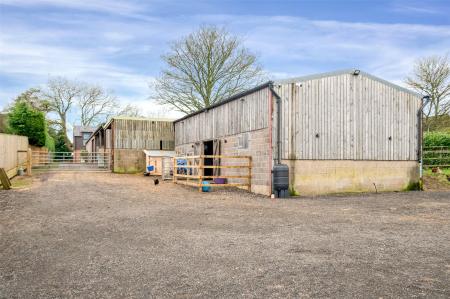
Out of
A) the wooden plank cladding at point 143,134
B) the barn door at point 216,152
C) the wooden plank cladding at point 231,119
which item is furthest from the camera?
the wooden plank cladding at point 143,134

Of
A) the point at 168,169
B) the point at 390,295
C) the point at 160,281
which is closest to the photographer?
the point at 390,295

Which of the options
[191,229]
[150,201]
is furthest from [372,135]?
[191,229]

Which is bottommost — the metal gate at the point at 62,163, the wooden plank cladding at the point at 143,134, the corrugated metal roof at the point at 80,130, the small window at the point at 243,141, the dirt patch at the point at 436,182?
the dirt patch at the point at 436,182

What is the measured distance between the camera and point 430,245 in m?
6.31

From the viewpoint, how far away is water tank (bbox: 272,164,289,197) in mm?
14539

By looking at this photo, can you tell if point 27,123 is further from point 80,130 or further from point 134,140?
point 80,130

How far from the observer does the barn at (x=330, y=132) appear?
1535 centimetres

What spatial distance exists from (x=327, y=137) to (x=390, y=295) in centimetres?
1255

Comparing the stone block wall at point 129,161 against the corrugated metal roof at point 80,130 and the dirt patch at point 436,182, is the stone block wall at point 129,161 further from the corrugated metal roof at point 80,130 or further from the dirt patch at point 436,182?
the corrugated metal roof at point 80,130

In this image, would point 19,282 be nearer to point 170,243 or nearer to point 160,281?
point 160,281

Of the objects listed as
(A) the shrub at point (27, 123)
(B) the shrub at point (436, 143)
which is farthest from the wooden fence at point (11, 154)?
(B) the shrub at point (436, 143)

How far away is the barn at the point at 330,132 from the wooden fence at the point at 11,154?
476 inches

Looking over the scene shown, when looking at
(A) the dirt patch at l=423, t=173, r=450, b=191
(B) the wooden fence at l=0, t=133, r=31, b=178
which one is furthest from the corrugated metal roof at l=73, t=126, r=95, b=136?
(A) the dirt patch at l=423, t=173, r=450, b=191

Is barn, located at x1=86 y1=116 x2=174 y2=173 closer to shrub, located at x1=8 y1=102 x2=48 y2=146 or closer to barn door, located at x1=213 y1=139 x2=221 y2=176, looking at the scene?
shrub, located at x1=8 y1=102 x2=48 y2=146
